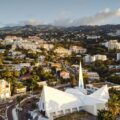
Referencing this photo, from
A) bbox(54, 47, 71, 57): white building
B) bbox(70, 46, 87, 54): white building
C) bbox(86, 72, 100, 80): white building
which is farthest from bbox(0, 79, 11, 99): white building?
bbox(70, 46, 87, 54): white building

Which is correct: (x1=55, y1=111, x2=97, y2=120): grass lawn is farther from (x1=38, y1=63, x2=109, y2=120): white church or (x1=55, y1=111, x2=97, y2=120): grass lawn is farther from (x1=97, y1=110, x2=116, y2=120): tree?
(x1=97, y1=110, x2=116, y2=120): tree

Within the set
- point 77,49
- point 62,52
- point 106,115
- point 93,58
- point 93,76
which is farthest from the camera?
point 77,49

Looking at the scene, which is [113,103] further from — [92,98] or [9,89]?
[9,89]

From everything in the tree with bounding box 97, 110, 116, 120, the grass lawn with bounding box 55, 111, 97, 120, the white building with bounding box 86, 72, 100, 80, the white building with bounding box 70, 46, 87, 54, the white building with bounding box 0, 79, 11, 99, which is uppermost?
the tree with bounding box 97, 110, 116, 120

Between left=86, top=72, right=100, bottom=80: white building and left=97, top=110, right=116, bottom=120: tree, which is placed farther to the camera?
left=86, top=72, right=100, bottom=80: white building

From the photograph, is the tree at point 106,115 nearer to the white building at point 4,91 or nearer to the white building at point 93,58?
the white building at point 4,91

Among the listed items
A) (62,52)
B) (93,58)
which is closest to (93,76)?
(93,58)

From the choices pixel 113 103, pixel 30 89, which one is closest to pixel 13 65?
pixel 30 89

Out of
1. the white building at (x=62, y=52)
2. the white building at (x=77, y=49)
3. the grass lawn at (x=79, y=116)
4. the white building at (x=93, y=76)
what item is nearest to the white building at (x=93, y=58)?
the white building at (x=62, y=52)

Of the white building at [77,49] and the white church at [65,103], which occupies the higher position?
the white church at [65,103]

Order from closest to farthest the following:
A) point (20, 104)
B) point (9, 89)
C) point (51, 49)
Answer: point (20, 104) < point (9, 89) < point (51, 49)

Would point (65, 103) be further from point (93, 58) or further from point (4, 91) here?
point (93, 58)
